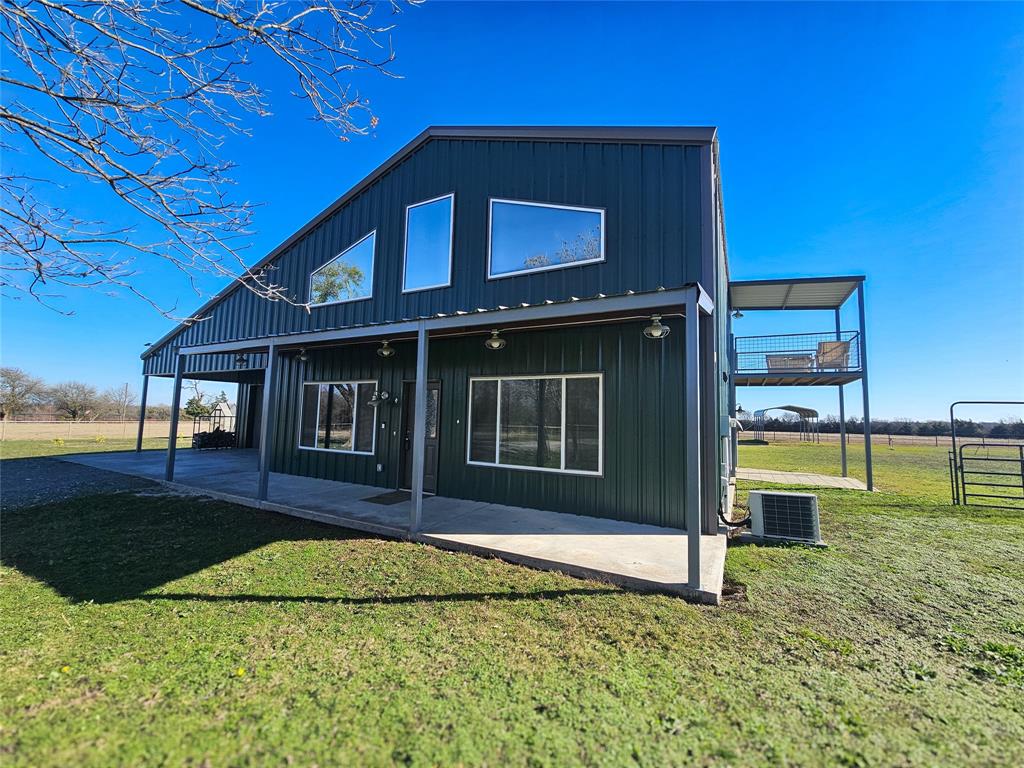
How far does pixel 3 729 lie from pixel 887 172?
48.0 feet

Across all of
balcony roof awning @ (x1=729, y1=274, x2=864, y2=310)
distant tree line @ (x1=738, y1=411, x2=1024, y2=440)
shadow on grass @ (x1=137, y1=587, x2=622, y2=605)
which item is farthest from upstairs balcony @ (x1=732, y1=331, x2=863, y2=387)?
distant tree line @ (x1=738, y1=411, x2=1024, y2=440)

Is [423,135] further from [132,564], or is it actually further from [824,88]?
[132,564]

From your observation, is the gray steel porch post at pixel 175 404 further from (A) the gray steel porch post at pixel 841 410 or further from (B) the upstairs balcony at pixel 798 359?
(A) the gray steel porch post at pixel 841 410

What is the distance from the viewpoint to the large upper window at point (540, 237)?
635 cm

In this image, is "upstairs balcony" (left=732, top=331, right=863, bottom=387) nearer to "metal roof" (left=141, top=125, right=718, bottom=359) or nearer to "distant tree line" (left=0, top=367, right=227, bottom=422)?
"metal roof" (left=141, top=125, right=718, bottom=359)

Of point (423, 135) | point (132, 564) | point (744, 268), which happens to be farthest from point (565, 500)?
point (744, 268)

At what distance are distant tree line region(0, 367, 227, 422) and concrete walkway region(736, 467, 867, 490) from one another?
97.0 ft

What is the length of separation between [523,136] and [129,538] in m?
7.88

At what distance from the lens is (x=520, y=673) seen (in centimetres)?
244

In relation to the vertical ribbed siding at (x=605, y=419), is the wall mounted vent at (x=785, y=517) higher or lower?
lower

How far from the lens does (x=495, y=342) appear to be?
644cm

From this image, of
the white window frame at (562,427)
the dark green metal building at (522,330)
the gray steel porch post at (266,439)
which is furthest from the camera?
the gray steel porch post at (266,439)

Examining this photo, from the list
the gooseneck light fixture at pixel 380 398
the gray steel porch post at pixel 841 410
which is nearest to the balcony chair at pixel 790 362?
the gray steel porch post at pixel 841 410

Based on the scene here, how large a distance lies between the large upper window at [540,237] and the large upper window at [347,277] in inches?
123
